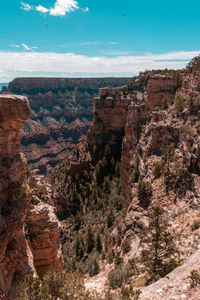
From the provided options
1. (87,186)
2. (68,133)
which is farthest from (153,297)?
(68,133)

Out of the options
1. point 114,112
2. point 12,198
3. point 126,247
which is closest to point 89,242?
point 126,247

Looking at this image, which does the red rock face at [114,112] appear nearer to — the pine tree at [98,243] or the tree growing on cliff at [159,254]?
the pine tree at [98,243]

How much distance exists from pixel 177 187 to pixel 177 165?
10.3 feet

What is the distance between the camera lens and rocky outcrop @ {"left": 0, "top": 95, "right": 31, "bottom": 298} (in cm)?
1645

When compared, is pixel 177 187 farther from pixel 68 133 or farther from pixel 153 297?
pixel 68 133

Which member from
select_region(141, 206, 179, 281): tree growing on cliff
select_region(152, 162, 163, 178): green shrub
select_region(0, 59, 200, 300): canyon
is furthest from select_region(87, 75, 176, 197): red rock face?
select_region(141, 206, 179, 281): tree growing on cliff

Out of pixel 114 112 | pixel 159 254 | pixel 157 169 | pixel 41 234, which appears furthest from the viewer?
pixel 114 112

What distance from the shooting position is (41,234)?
2102 centimetres

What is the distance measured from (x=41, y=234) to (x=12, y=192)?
5.82 metres

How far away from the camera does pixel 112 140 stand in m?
81.9

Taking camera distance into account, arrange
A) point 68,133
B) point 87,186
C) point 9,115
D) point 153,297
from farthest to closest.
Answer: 1. point 68,133
2. point 87,186
3. point 9,115
4. point 153,297

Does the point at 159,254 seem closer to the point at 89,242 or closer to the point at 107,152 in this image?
the point at 89,242

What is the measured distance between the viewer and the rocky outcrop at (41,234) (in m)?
20.9

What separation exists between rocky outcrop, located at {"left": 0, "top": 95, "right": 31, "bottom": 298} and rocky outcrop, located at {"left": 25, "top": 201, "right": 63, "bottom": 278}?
260 cm
